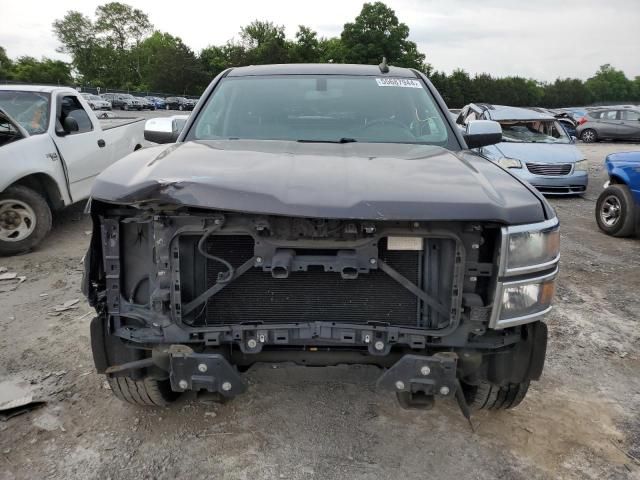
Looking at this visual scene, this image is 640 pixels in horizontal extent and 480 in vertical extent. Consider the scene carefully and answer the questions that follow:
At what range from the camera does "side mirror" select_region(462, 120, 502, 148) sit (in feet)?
12.1

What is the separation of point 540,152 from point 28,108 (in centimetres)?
837

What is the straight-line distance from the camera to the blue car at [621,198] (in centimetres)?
702

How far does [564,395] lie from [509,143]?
7.73m

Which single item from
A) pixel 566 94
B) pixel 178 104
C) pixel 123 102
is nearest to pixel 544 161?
pixel 123 102

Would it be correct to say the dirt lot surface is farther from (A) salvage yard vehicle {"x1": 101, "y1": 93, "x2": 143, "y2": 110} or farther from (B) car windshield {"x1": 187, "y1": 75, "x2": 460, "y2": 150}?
(A) salvage yard vehicle {"x1": 101, "y1": 93, "x2": 143, "y2": 110}

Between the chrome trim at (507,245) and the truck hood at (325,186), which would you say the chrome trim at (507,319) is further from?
the truck hood at (325,186)

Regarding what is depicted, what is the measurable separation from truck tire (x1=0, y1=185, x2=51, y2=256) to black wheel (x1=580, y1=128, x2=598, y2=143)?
22116 mm

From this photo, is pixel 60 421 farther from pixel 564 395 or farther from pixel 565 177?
pixel 565 177

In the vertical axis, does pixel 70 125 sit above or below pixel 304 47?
below

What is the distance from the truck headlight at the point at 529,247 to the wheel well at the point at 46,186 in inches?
219

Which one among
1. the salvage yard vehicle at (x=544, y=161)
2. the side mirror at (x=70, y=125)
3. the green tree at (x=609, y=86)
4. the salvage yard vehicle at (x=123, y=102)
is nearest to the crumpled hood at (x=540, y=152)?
the salvage yard vehicle at (x=544, y=161)

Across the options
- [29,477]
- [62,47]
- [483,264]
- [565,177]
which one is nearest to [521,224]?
[483,264]

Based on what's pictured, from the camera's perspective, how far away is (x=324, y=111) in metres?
3.55

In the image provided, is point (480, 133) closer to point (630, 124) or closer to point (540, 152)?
point (540, 152)
